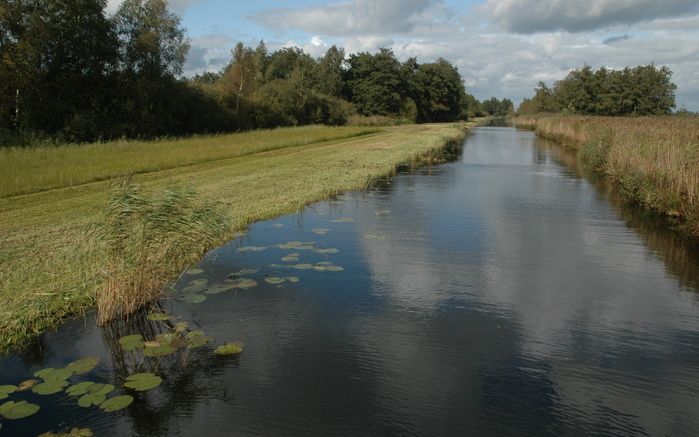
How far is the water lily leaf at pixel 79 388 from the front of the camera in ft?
17.1

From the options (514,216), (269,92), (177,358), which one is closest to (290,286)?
(177,358)

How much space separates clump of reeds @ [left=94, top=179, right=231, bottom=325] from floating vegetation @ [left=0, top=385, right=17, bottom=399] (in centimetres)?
164

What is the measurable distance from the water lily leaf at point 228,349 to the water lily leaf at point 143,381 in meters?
0.79

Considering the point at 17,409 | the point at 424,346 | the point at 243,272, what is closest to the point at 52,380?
the point at 17,409

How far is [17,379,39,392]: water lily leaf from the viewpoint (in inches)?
209

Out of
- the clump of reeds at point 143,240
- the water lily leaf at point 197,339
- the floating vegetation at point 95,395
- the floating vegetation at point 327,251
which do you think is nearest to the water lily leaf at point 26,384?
the floating vegetation at point 95,395

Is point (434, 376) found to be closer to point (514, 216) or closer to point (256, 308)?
point (256, 308)

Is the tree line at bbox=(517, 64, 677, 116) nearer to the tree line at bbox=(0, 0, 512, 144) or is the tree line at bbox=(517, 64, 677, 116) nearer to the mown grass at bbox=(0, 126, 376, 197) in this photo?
the tree line at bbox=(0, 0, 512, 144)

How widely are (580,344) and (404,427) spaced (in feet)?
9.63

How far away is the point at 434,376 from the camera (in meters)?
5.71

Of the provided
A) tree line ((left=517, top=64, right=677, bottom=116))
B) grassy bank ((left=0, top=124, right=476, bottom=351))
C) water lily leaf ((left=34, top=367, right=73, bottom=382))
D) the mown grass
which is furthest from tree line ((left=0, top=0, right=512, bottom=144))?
tree line ((left=517, top=64, right=677, bottom=116))

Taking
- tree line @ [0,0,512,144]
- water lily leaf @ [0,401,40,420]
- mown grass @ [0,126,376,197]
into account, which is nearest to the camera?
water lily leaf @ [0,401,40,420]

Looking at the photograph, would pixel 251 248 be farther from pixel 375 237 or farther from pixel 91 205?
pixel 91 205

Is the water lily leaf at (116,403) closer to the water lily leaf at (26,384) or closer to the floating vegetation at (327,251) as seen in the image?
the water lily leaf at (26,384)
